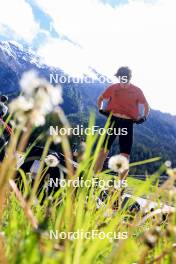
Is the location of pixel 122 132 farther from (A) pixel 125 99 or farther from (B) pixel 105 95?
(B) pixel 105 95

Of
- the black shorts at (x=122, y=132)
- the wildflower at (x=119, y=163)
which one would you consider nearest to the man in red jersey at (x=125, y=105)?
the black shorts at (x=122, y=132)

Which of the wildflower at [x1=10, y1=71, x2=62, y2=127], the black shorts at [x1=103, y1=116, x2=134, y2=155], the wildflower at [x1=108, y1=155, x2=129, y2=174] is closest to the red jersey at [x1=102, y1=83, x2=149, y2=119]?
the black shorts at [x1=103, y1=116, x2=134, y2=155]

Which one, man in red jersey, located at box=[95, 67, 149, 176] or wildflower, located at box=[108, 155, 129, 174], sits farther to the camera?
man in red jersey, located at box=[95, 67, 149, 176]

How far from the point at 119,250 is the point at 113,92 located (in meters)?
6.33

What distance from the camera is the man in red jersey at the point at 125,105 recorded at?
21.8 ft

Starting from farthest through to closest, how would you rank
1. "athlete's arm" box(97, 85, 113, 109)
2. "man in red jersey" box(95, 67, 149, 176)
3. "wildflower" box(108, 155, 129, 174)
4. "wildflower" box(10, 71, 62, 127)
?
1. "athlete's arm" box(97, 85, 113, 109)
2. "man in red jersey" box(95, 67, 149, 176)
3. "wildflower" box(108, 155, 129, 174)
4. "wildflower" box(10, 71, 62, 127)

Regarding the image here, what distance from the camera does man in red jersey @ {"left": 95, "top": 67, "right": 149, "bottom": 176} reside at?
21.8ft

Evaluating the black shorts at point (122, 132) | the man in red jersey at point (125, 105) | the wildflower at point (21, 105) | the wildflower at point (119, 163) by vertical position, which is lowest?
the wildflower at point (119, 163)

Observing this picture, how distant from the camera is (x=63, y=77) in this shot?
2.89 metres

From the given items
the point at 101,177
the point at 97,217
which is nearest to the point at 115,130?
the point at 101,177

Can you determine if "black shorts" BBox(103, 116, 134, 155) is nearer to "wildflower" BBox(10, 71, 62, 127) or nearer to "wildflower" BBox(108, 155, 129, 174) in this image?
"wildflower" BBox(108, 155, 129, 174)

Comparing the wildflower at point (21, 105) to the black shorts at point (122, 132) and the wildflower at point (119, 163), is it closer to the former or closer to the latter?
the wildflower at point (119, 163)

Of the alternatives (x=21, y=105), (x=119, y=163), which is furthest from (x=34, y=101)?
(x=119, y=163)

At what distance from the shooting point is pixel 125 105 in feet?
22.1
